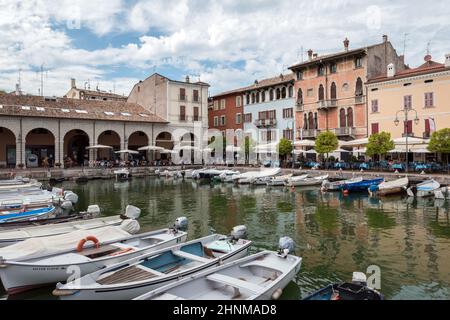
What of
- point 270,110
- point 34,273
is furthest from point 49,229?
point 270,110

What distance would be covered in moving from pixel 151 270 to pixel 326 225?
391 inches

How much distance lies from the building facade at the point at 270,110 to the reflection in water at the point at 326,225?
65.6 ft

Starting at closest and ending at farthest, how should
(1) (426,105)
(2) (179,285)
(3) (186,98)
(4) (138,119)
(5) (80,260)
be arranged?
(2) (179,285)
(5) (80,260)
(1) (426,105)
(4) (138,119)
(3) (186,98)

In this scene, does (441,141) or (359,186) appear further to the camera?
(359,186)

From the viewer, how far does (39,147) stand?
42469mm

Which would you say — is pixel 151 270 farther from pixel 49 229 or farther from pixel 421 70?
pixel 421 70

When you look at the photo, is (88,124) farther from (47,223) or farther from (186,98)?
(47,223)

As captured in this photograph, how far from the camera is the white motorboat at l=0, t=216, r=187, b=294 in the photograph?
8.39m

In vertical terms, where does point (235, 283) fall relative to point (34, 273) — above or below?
above

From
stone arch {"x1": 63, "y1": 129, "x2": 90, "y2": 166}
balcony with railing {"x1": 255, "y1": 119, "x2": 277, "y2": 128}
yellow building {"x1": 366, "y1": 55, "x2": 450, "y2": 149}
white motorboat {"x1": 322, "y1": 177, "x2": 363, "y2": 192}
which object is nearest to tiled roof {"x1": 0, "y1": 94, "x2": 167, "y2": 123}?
stone arch {"x1": 63, "y1": 129, "x2": 90, "y2": 166}
